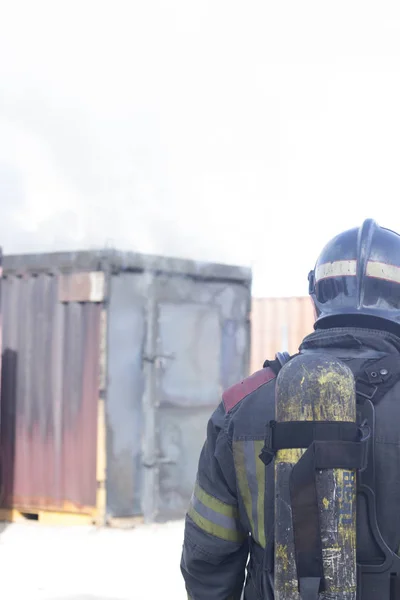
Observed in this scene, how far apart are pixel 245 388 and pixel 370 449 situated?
38 cm

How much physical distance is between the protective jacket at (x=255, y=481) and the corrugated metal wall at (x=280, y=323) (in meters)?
11.6

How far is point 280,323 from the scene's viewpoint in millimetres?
13984

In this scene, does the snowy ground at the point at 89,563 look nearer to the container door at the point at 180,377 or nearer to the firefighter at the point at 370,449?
the container door at the point at 180,377

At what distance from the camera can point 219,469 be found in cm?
204

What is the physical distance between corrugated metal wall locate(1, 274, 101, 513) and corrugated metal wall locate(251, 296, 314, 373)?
6.60 metres

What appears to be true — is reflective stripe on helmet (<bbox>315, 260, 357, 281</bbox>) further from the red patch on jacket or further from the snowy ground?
the snowy ground

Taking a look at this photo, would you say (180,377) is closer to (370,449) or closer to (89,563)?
(89,563)

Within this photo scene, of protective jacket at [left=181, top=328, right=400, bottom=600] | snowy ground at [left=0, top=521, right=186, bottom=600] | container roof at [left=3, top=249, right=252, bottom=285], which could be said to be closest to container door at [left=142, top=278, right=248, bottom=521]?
container roof at [left=3, top=249, right=252, bottom=285]

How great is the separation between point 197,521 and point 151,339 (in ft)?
18.5

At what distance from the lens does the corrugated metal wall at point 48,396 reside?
7547mm

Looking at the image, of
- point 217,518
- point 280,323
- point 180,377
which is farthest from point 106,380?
point 280,323

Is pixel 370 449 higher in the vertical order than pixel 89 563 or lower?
higher

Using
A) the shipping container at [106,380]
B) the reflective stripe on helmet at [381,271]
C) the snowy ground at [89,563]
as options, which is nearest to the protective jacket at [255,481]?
the reflective stripe on helmet at [381,271]

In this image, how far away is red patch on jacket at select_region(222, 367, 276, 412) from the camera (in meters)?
1.99
